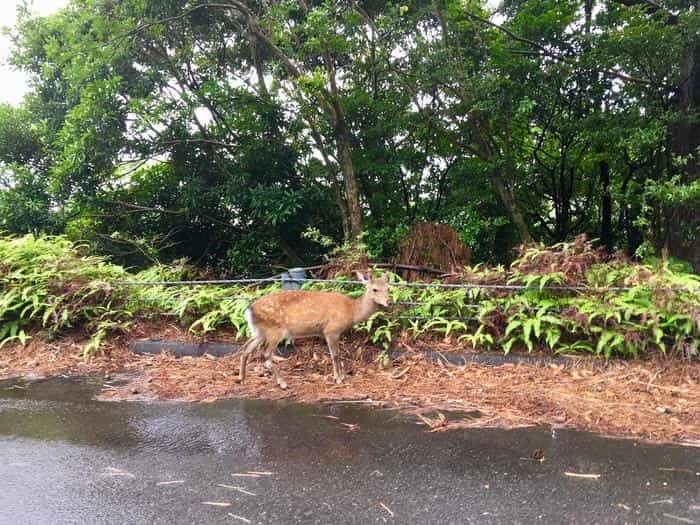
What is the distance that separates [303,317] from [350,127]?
615 centimetres

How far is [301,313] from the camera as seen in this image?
5.55m

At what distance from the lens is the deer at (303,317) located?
552cm

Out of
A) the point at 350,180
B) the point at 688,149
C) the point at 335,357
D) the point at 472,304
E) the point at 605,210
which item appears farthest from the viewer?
the point at 605,210

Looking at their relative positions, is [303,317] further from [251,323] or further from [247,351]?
[247,351]

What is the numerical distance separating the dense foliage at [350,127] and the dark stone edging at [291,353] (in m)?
3.60

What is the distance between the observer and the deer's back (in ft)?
18.1

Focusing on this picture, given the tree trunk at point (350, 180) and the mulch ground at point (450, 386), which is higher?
the tree trunk at point (350, 180)

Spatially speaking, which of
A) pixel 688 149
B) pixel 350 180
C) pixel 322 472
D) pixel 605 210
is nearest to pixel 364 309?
pixel 322 472

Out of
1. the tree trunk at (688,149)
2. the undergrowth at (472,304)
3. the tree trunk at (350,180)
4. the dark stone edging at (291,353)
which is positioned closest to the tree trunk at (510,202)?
the tree trunk at (688,149)

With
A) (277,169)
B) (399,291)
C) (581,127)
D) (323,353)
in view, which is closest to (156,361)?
A: (323,353)

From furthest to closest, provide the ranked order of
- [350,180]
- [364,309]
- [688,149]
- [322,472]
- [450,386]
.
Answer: [350,180] → [688,149] → [364,309] → [450,386] → [322,472]

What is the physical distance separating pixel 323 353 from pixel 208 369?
4.61ft

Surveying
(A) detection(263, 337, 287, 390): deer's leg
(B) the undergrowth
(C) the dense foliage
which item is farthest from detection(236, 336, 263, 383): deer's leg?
(C) the dense foliage

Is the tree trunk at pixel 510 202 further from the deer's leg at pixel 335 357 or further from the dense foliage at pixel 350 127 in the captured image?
the deer's leg at pixel 335 357
